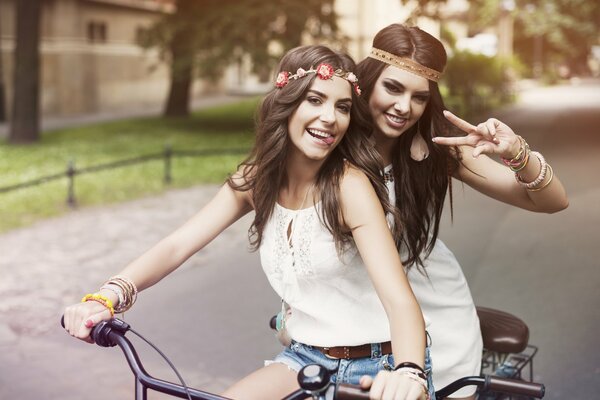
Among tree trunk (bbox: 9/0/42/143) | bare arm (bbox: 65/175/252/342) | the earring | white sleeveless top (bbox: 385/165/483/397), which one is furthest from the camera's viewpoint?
tree trunk (bbox: 9/0/42/143)

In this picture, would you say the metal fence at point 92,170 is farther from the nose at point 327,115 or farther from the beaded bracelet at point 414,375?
the beaded bracelet at point 414,375

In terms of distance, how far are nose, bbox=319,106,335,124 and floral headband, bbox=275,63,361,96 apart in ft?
0.28

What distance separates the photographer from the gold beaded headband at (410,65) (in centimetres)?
283

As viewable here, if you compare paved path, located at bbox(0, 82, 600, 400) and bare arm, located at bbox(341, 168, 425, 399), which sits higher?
bare arm, located at bbox(341, 168, 425, 399)

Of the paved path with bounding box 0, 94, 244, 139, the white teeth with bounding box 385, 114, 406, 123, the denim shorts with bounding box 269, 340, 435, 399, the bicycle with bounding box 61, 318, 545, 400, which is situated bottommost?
the paved path with bounding box 0, 94, 244, 139

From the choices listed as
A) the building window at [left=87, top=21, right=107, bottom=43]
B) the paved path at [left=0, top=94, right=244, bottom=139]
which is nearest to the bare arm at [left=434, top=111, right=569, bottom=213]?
the paved path at [left=0, top=94, right=244, bottom=139]

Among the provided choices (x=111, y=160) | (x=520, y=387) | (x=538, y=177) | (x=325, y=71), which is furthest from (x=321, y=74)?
(x=111, y=160)

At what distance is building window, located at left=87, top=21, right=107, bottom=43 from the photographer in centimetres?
3441

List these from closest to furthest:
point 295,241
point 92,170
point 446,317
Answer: point 295,241, point 446,317, point 92,170

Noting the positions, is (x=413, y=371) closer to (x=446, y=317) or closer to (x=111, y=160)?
(x=446, y=317)

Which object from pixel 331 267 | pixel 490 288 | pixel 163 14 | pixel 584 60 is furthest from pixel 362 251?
pixel 584 60

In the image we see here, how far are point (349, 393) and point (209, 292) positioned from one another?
18.9 feet

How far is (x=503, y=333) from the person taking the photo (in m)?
3.37

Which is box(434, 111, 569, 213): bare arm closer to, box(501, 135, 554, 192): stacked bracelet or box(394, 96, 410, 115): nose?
box(501, 135, 554, 192): stacked bracelet
